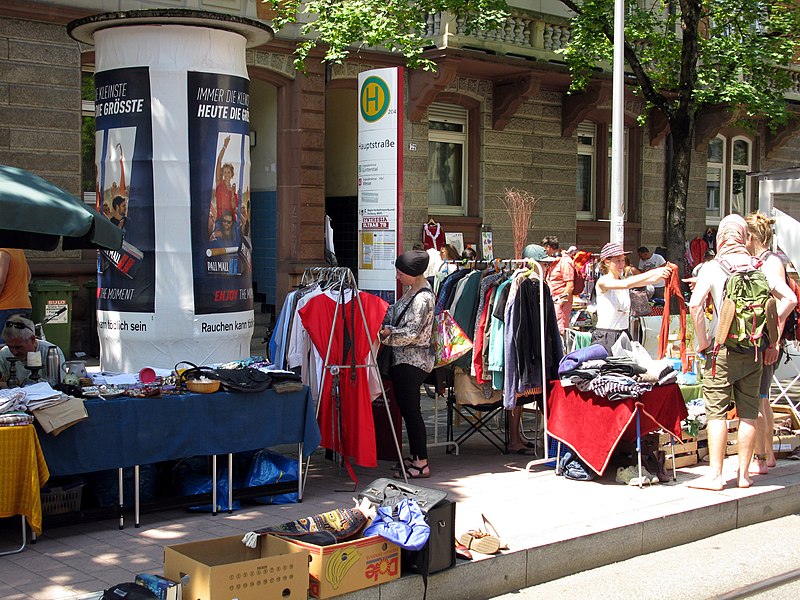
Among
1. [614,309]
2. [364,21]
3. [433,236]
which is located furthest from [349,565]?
[433,236]

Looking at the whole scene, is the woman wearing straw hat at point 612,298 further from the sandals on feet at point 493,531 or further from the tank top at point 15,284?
the tank top at point 15,284

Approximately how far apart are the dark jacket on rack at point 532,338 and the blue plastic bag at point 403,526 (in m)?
3.04

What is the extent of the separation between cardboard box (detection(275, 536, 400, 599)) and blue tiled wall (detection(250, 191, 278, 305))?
13595 millimetres

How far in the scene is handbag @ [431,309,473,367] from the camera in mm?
8758

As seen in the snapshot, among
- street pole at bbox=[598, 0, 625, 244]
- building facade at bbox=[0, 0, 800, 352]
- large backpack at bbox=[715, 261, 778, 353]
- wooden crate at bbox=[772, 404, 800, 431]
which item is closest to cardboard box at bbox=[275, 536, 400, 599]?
large backpack at bbox=[715, 261, 778, 353]

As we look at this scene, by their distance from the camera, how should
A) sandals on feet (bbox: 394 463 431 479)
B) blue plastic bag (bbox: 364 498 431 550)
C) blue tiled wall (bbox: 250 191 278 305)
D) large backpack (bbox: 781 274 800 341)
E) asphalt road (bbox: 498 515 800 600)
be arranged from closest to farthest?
1. blue plastic bag (bbox: 364 498 431 550)
2. asphalt road (bbox: 498 515 800 600)
3. sandals on feet (bbox: 394 463 431 479)
4. large backpack (bbox: 781 274 800 341)
5. blue tiled wall (bbox: 250 191 278 305)

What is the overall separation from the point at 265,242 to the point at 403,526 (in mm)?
14103

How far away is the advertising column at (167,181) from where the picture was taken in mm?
9062

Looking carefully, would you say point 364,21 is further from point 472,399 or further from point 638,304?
point 472,399

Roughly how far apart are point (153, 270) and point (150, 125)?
4.10ft

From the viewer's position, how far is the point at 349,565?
18.1 feet

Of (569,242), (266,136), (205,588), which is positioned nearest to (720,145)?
(569,242)

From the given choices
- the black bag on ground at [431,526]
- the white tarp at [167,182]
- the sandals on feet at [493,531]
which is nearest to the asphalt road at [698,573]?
the sandals on feet at [493,531]

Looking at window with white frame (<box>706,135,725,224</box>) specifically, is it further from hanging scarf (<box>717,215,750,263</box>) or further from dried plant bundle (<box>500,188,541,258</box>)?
hanging scarf (<box>717,215,750,263</box>)
